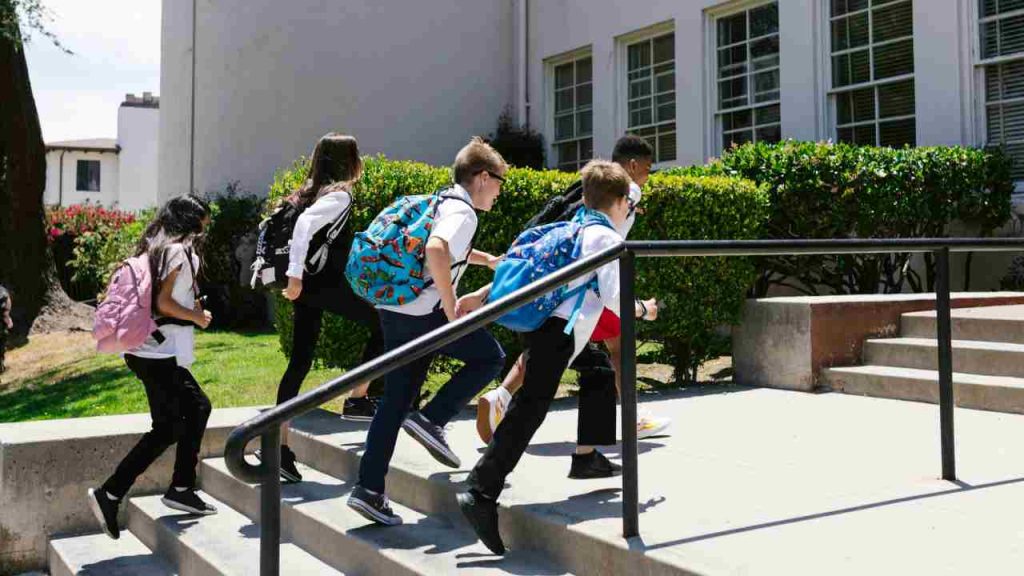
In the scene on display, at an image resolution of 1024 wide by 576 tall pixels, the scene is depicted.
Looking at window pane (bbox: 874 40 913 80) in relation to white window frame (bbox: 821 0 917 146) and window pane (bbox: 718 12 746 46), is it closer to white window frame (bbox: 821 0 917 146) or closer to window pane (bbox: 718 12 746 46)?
white window frame (bbox: 821 0 917 146)

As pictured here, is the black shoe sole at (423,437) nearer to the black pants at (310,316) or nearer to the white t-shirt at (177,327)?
the black pants at (310,316)

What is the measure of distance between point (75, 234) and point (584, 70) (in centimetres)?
1166

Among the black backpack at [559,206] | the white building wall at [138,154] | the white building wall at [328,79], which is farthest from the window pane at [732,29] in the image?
the white building wall at [138,154]

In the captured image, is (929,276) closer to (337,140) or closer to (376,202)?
(376,202)

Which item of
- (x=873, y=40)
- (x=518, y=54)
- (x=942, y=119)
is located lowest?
(x=942, y=119)

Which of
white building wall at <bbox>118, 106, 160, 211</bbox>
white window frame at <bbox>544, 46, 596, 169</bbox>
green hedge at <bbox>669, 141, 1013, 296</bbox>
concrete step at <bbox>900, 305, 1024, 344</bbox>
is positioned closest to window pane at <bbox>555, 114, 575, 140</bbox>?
white window frame at <bbox>544, 46, 596, 169</bbox>

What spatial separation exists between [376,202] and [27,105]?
1090 cm

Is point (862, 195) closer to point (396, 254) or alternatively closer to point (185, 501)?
point (396, 254)

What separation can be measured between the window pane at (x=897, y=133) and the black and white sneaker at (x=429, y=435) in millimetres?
8355

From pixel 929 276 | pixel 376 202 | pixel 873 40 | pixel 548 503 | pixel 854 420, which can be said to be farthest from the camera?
pixel 873 40

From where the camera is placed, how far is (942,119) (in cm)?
1040

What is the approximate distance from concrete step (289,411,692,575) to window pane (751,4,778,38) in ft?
28.4

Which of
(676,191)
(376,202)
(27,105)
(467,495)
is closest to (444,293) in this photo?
(467,495)

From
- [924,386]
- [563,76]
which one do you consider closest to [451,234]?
[924,386]
